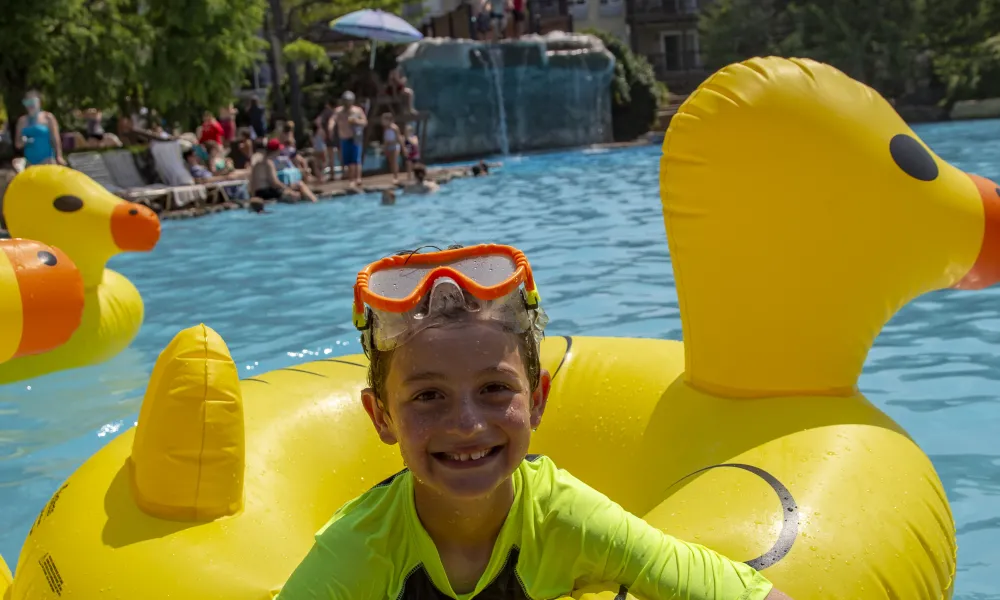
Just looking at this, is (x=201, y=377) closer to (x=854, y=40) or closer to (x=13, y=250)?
(x=13, y=250)

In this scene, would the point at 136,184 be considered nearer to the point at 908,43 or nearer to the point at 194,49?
the point at 194,49

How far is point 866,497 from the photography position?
1.98 m

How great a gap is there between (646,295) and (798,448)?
13.1ft

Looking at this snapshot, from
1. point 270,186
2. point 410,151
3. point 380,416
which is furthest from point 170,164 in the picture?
point 380,416

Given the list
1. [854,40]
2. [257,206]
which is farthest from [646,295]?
[854,40]

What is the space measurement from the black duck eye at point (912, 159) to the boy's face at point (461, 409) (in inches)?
48.2

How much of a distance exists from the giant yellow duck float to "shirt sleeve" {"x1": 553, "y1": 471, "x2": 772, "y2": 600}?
24 cm

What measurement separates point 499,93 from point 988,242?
18.7 meters

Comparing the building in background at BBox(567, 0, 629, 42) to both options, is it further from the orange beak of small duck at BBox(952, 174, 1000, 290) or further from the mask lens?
the mask lens

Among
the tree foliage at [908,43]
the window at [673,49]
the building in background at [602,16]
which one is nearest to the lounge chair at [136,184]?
the tree foliage at [908,43]

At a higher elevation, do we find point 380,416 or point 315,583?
point 380,416

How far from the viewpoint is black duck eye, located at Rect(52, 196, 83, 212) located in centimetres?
498

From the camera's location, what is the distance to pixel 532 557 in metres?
1.65

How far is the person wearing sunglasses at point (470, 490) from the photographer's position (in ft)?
5.09
